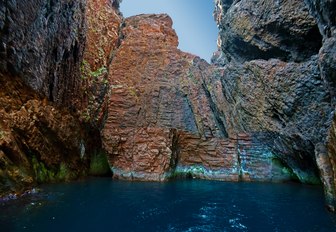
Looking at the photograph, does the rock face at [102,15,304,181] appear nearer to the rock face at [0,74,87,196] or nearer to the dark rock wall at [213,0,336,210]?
the dark rock wall at [213,0,336,210]

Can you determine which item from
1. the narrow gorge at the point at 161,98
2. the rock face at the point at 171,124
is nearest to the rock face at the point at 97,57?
the narrow gorge at the point at 161,98

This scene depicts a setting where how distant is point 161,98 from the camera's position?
116 feet

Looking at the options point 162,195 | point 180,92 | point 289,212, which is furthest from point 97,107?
point 289,212

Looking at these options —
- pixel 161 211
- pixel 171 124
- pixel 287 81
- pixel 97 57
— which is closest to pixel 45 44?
pixel 97 57

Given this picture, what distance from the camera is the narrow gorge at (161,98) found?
1978 cm

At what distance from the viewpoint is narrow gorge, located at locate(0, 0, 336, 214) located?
1978cm

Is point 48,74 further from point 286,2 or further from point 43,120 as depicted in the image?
point 286,2

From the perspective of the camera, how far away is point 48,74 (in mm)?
24766

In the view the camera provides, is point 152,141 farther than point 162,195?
Yes

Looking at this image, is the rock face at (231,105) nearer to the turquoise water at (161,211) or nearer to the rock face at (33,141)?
the rock face at (33,141)

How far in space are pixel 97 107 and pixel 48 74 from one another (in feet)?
27.7

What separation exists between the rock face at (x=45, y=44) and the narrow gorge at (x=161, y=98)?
10 centimetres

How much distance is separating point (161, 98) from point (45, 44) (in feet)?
52.6

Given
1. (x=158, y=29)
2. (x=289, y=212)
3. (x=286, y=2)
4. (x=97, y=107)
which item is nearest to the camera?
(x=289, y=212)
